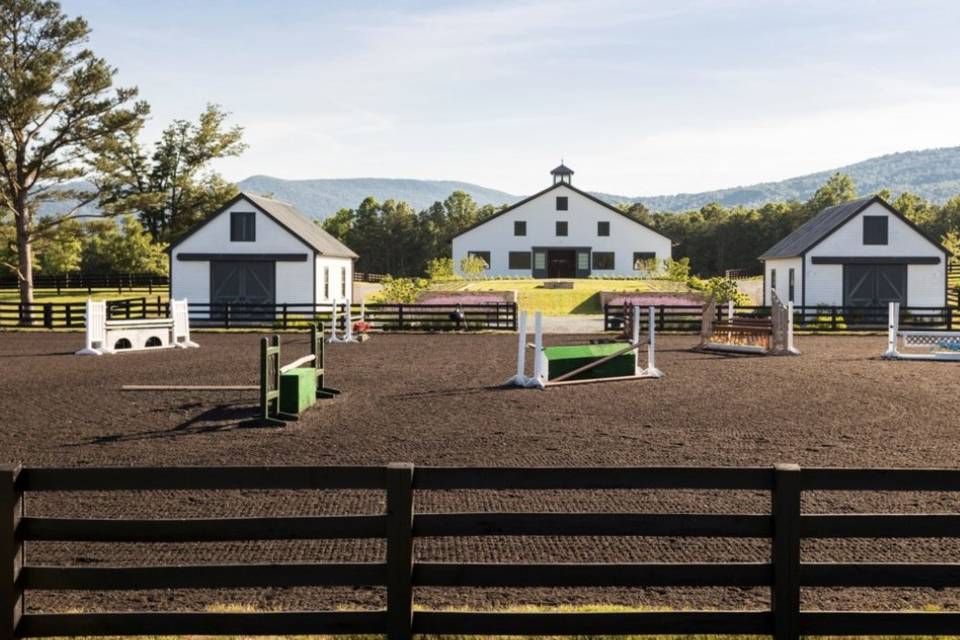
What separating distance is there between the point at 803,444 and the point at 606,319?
2361 centimetres

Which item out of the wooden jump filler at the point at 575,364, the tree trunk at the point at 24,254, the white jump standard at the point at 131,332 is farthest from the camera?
the tree trunk at the point at 24,254

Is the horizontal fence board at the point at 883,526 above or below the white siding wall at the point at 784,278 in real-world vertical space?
below

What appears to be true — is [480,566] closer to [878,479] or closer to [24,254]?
[878,479]

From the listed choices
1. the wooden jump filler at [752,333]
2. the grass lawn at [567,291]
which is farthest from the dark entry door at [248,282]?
the wooden jump filler at [752,333]

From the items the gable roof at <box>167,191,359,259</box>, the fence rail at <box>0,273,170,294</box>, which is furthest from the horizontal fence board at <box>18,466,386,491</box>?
the fence rail at <box>0,273,170,294</box>

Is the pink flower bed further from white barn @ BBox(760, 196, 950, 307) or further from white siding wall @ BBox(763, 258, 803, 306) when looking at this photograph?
white barn @ BBox(760, 196, 950, 307)

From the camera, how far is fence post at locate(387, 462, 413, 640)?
4.52 meters

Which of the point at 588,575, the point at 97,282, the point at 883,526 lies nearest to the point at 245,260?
the point at 97,282

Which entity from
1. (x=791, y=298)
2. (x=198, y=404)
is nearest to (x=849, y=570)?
(x=198, y=404)

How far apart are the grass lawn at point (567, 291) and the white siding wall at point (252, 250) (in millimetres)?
9579

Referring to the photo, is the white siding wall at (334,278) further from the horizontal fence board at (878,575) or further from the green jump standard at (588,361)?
the horizontal fence board at (878,575)

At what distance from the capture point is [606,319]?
116ft

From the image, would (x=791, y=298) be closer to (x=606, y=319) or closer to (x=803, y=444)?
(x=606, y=319)

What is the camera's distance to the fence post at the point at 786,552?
178 inches
